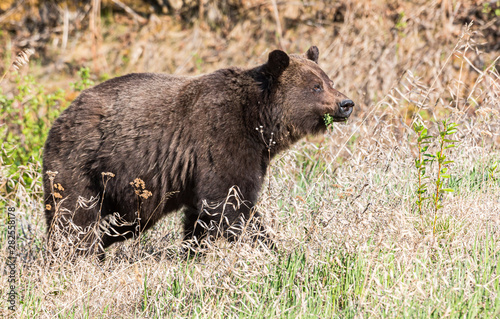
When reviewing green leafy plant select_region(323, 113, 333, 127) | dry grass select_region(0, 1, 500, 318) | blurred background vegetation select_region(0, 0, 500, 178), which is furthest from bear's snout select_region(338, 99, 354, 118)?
blurred background vegetation select_region(0, 0, 500, 178)

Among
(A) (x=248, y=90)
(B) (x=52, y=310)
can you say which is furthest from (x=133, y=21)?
(B) (x=52, y=310)

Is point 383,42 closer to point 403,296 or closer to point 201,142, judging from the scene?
point 201,142

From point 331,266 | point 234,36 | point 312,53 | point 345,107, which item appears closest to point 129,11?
point 234,36

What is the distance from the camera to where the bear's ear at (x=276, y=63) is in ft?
16.2

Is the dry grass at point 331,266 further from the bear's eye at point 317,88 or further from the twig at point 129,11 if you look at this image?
the twig at point 129,11

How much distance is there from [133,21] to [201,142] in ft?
25.3

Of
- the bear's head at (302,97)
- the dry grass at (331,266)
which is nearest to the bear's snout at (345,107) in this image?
the bear's head at (302,97)

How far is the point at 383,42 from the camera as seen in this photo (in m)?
9.43

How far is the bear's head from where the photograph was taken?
511cm

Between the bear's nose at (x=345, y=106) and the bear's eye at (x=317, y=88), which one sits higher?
the bear's eye at (x=317, y=88)

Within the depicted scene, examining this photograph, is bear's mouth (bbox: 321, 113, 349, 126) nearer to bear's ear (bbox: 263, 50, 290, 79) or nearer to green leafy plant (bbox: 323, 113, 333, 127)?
green leafy plant (bbox: 323, 113, 333, 127)

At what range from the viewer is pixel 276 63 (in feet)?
16.4

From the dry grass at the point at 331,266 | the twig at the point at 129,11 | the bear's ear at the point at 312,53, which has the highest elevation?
the bear's ear at the point at 312,53

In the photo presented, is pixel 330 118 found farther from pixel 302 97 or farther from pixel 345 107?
pixel 302 97
